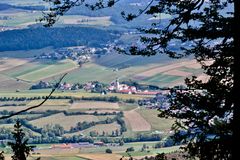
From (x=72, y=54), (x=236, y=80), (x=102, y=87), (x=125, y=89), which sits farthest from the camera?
(x=72, y=54)

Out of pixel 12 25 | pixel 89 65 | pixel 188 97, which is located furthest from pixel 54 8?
pixel 12 25

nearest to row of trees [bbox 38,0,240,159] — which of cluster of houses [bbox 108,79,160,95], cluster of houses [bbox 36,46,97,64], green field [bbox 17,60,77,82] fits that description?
cluster of houses [bbox 108,79,160,95]

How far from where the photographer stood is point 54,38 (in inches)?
5394

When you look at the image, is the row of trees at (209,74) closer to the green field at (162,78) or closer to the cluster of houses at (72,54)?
the green field at (162,78)

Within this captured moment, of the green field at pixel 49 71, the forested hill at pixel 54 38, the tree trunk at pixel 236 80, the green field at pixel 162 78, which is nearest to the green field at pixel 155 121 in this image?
the green field at pixel 162 78

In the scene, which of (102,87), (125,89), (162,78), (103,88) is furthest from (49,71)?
(162,78)

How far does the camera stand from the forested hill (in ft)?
427

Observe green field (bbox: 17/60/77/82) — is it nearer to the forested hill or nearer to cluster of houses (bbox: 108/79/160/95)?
cluster of houses (bbox: 108/79/160/95)

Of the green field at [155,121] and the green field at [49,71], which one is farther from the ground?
the green field at [49,71]

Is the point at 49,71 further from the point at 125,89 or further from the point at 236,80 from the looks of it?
the point at 236,80

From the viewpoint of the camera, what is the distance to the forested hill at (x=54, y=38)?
13000 centimetres

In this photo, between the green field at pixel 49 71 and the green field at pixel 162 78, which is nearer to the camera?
the green field at pixel 162 78

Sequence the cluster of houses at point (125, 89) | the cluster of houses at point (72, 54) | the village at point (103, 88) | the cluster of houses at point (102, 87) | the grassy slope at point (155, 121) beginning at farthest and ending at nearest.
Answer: the cluster of houses at point (72, 54) < the cluster of houses at point (102, 87) < the village at point (103, 88) < the cluster of houses at point (125, 89) < the grassy slope at point (155, 121)

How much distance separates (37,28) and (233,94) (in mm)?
133786
